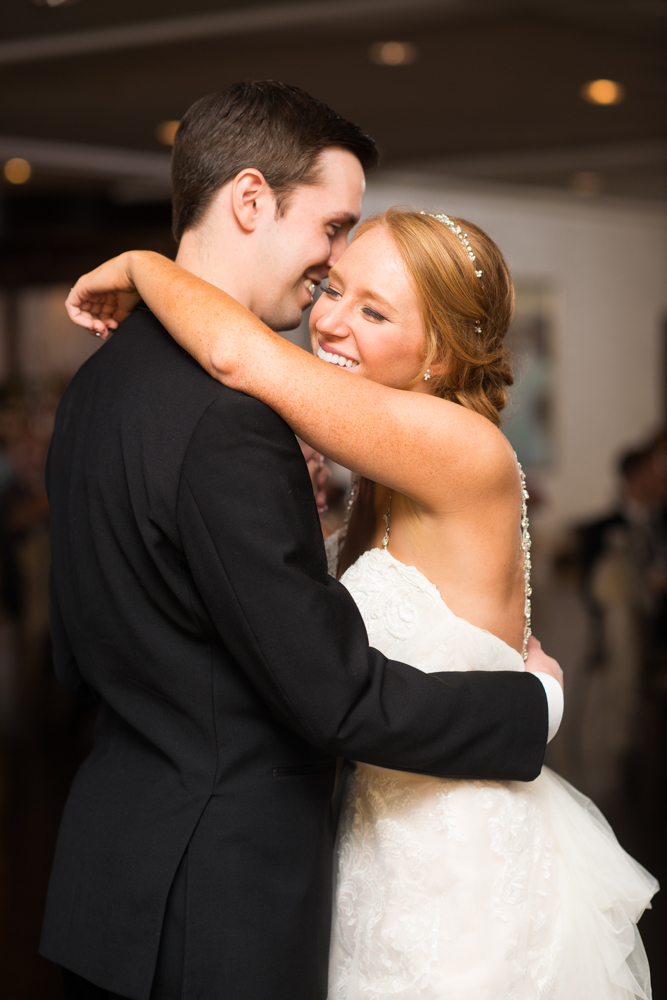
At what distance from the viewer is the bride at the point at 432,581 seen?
1.28 metres

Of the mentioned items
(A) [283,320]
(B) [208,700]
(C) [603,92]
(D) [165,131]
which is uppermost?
(C) [603,92]

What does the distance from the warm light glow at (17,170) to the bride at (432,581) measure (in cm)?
779

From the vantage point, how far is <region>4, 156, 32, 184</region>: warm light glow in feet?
27.9

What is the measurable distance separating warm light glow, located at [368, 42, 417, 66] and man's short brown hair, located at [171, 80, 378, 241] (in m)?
4.85

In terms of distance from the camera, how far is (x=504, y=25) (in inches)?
218

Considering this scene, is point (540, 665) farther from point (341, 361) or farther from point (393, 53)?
point (393, 53)

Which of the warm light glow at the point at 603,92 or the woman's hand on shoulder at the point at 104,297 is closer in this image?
the woman's hand on shoulder at the point at 104,297

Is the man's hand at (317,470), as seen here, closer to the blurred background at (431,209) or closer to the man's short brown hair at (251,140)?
the blurred background at (431,209)

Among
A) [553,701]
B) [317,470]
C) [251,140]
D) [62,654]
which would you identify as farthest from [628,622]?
[251,140]

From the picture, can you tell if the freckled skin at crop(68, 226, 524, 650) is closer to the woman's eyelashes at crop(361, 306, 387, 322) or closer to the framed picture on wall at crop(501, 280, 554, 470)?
the woman's eyelashes at crop(361, 306, 387, 322)

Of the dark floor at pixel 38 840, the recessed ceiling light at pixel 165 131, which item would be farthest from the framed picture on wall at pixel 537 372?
the dark floor at pixel 38 840

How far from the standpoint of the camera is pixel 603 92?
705cm

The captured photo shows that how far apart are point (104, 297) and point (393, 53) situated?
5.13 metres

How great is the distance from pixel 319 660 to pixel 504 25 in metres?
5.35
